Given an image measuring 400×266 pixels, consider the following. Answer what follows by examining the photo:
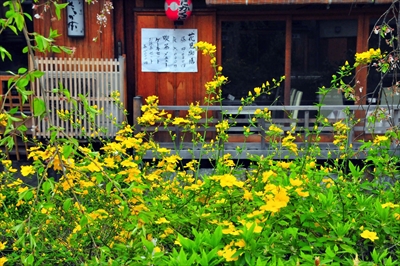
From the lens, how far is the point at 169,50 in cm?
922

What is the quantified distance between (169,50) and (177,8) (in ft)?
2.75

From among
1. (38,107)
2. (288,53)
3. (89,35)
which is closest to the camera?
(38,107)

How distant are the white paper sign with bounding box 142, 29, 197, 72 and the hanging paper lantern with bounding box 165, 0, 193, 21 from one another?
1.41 feet

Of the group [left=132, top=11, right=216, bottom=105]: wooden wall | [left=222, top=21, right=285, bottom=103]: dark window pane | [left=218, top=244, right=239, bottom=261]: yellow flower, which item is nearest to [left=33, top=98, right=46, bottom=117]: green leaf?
[left=218, top=244, right=239, bottom=261]: yellow flower

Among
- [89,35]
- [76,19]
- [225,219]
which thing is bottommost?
[225,219]

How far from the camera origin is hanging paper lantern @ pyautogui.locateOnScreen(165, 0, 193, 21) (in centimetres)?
866

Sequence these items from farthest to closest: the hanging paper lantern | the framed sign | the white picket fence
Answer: the framed sign → the hanging paper lantern → the white picket fence

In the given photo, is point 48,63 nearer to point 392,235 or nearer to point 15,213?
point 15,213

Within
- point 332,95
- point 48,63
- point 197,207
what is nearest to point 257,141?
point 332,95

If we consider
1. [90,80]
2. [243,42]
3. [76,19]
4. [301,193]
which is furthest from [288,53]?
[301,193]

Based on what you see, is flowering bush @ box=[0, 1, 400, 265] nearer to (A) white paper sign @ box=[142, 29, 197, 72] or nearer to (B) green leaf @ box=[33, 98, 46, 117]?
(B) green leaf @ box=[33, 98, 46, 117]

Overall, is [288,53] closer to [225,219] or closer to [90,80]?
[90,80]

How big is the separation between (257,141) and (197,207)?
656 cm

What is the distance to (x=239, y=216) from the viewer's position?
2605 mm
